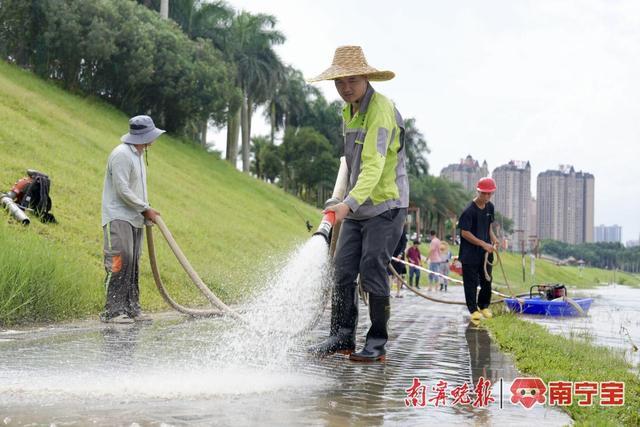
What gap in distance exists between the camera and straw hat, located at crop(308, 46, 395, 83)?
5867 mm

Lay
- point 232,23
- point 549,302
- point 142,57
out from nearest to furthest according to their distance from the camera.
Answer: point 549,302 → point 142,57 → point 232,23

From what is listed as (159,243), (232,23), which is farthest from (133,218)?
(232,23)

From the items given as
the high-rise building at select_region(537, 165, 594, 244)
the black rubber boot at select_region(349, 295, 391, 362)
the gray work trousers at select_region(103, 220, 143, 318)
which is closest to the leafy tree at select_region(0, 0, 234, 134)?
the gray work trousers at select_region(103, 220, 143, 318)

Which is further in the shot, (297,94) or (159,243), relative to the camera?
(297,94)

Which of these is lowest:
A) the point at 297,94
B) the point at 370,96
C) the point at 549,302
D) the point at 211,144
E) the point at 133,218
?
the point at 549,302

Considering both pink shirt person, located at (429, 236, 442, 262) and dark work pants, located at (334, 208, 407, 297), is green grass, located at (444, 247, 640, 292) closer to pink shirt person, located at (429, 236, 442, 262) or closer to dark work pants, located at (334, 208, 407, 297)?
pink shirt person, located at (429, 236, 442, 262)

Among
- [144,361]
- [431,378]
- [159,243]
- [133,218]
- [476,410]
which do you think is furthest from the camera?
[159,243]

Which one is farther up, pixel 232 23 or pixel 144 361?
pixel 232 23

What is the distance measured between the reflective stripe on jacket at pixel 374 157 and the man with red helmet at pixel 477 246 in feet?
12.5

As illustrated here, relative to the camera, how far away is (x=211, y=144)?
68.8m

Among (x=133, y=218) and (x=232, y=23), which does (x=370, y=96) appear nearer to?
(x=133, y=218)

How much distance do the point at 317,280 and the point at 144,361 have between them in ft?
4.50

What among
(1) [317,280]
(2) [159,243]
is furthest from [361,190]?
(2) [159,243]

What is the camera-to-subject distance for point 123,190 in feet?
25.7
